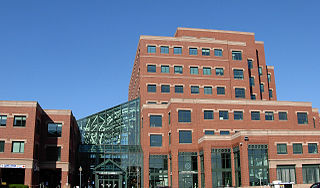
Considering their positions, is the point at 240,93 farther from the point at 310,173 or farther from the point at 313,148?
the point at 310,173

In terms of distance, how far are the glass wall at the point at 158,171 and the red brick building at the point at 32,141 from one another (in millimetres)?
12734

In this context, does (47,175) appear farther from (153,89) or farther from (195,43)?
(195,43)

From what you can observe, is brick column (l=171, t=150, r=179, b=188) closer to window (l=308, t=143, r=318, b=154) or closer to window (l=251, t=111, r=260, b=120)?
window (l=251, t=111, r=260, b=120)

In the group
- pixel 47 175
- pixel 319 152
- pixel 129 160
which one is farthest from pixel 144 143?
pixel 319 152

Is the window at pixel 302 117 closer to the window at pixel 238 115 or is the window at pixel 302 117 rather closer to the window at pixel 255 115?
the window at pixel 255 115

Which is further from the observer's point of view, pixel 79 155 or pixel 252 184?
pixel 79 155

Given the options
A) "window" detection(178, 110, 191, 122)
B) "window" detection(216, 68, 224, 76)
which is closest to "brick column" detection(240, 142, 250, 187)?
"window" detection(178, 110, 191, 122)

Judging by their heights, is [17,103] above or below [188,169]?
above

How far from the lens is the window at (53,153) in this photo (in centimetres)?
5331

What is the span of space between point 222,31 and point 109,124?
28.9 meters

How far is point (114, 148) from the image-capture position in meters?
61.6

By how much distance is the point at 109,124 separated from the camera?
220 feet

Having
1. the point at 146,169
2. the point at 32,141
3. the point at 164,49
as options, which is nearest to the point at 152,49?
the point at 164,49

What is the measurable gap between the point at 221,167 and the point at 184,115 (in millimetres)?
10328
